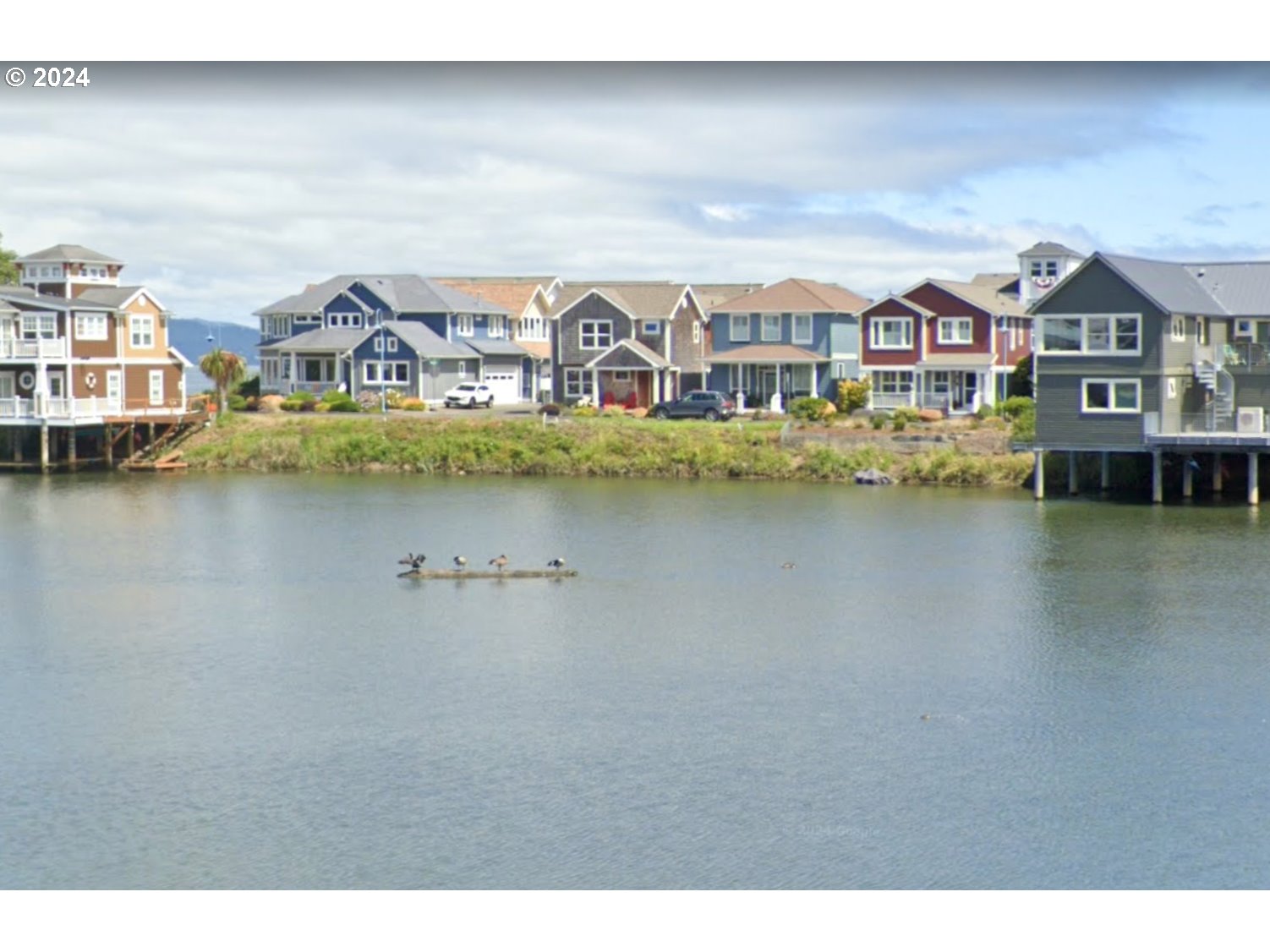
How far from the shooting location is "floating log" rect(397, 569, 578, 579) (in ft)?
124

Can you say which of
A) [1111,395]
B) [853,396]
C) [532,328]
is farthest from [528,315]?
[1111,395]

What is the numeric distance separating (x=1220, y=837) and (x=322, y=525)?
101ft

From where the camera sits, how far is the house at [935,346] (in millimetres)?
69188

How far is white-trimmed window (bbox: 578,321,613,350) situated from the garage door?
5164 millimetres

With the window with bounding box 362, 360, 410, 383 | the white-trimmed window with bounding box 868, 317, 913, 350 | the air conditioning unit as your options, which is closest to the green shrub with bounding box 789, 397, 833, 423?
the white-trimmed window with bounding box 868, 317, 913, 350

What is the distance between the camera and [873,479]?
57469 millimetres

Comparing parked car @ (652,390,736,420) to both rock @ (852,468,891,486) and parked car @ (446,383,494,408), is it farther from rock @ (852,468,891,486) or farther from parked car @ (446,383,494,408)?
rock @ (852,468,891,486)

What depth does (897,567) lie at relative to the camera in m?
39.3

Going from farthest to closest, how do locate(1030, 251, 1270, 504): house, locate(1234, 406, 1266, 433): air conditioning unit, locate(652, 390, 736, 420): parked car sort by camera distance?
1. locate(652, 390, 736, 420): parked car
2. locate(1030, 251, 1270, 504): house
3. locate(1234, 406, 1266, 433): air conditioning unit

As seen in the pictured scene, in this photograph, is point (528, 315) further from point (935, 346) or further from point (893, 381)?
point (935, 346)

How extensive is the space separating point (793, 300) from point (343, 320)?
2197 centimetres

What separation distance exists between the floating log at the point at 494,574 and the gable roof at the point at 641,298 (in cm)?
4240

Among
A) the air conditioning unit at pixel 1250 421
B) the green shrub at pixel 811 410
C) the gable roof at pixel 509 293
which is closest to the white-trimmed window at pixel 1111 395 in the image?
the air conditioning unit at pixel 1250 421

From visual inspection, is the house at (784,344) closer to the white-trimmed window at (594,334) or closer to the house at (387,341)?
the white-trimmed window at (594,334)
